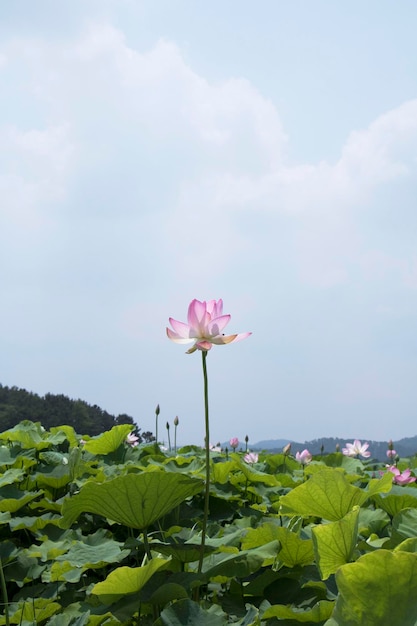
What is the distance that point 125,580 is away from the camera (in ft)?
4.60

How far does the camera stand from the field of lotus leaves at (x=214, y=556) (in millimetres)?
1021

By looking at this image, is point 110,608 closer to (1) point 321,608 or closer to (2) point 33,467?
(1) point 321,608

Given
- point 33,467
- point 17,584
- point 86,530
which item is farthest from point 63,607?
point 33,467

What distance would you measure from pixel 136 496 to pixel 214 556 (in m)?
0.32

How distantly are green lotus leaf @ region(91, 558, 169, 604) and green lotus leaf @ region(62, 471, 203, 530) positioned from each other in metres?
0.17

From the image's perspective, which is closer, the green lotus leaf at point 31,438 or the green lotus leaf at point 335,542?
the green lotus leaf at point 335,542

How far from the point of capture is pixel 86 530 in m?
2.39

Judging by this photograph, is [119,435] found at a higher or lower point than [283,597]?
higher

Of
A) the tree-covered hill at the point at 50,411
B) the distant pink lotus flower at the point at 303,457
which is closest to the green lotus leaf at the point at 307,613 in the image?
the distant pink lotus flower at the point at 303,457

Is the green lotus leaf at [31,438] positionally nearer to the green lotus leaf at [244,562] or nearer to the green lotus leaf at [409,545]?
the green lotus leaf at [244,562]

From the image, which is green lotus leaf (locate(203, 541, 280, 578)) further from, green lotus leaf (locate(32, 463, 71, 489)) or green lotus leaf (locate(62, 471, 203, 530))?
green lotus leaf (locate(32, 463, 71, 489))

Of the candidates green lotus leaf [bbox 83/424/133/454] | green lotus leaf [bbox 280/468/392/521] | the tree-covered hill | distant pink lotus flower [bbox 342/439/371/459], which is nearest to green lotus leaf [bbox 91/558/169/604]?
green lotus leaf [bbox 280/468/392/521]

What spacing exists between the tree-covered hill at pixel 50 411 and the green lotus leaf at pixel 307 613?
43.3 feet

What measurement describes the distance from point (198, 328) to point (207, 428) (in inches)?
10.6
